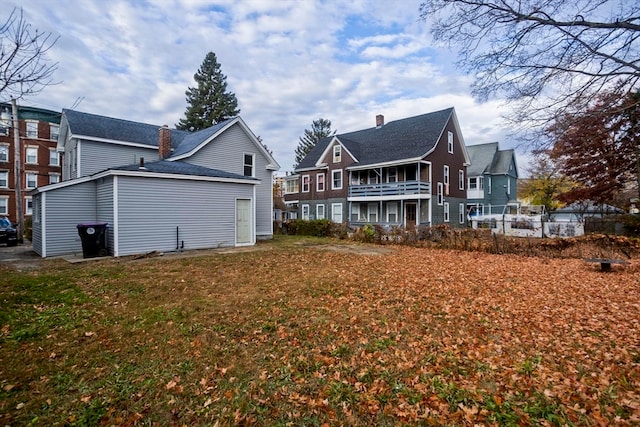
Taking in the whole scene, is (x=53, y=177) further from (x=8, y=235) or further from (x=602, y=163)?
(x=602, y=163)

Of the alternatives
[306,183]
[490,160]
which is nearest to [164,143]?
[306,183]

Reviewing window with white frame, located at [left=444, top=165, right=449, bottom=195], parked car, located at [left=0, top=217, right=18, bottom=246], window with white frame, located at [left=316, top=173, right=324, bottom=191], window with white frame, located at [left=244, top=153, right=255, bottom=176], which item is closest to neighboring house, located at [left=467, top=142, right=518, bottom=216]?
window with white frame, located at [left=444, top=165, right=449, bottom=195]

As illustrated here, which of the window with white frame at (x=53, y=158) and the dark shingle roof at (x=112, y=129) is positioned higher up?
the window with white frame at (x=53, y=158)

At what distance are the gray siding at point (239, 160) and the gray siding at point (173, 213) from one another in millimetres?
3470

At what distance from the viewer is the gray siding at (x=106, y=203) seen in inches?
486

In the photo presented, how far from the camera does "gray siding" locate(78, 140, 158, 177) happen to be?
17.2 meters

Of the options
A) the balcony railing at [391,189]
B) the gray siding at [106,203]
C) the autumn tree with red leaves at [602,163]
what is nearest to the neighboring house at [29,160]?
the gray siding at [106,203]

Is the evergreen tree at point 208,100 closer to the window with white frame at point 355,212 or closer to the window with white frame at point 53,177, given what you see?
the window with white frame at point 53,177

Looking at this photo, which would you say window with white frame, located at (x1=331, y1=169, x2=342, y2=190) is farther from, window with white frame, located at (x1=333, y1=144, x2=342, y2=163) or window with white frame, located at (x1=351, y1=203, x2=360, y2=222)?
window with white frame, located at (x1=351, y1=203, x2=360, y2=222)

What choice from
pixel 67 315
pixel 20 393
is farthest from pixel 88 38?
pixel 20 393

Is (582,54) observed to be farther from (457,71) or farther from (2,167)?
(2,167)

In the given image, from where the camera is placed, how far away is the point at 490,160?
3519 centimetres

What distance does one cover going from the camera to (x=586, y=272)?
369 inches

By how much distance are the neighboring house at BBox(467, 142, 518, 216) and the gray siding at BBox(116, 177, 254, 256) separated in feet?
90.5
